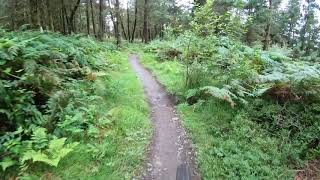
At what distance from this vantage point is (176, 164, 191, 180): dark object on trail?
17.8 feet

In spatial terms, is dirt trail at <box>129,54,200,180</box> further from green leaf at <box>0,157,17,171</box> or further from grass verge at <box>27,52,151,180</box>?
green leaf at <box>0,157,17,171</box>

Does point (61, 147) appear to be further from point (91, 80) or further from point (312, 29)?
point (312, 29)

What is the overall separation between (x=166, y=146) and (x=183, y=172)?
977mm

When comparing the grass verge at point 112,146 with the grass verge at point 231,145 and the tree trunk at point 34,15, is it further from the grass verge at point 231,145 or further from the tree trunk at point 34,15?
the tree trunk at point 34,15

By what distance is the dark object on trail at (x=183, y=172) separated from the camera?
5.42m

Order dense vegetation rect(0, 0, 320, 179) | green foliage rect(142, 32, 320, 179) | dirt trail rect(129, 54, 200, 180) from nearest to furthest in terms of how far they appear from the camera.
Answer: dense vegetation rect(0, 0, 320, 179), dirt trail rect(129, 54, 200, 180), green foliage rect(142, 32, 320, 179)

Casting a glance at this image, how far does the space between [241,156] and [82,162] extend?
3.02m

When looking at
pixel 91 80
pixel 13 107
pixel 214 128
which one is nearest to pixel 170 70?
pixel 91 80

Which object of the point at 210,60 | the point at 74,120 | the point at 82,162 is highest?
the point at 210,60

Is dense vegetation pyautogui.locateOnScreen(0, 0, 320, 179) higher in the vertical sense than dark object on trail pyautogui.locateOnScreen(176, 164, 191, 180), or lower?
higher

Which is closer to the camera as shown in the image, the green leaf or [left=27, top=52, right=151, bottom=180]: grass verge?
the green leaf

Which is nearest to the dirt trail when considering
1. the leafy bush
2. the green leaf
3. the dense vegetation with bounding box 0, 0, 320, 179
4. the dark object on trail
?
the dark object on trail

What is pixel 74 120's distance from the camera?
19.3ft

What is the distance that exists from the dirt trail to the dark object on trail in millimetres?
71
